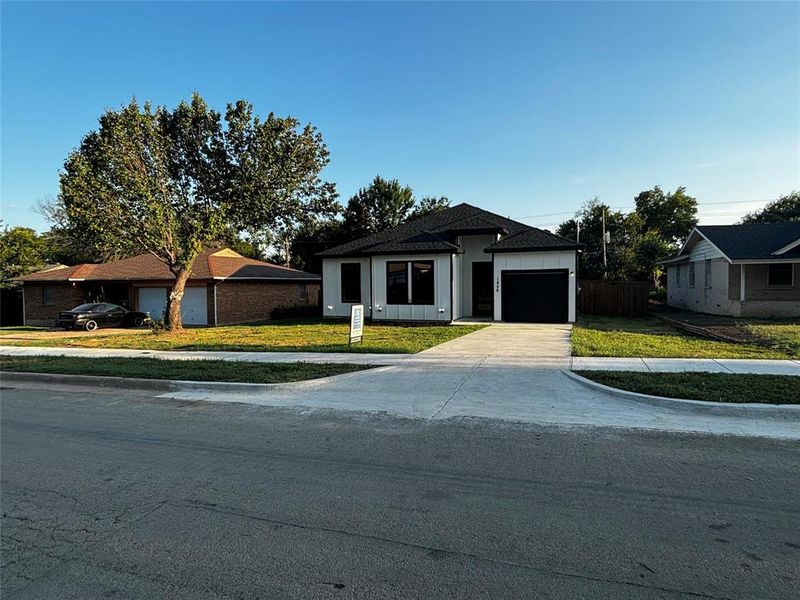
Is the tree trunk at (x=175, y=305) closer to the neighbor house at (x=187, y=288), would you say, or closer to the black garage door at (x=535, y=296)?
the neighbor house at (x=187, y=288)

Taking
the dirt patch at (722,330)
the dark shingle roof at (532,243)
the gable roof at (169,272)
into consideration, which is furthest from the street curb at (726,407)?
the gable roof at (169,272)

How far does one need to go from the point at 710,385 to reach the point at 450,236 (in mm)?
14777

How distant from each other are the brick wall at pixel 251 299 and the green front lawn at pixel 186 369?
12641 millimetres

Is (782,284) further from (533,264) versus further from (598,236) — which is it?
(598,236)

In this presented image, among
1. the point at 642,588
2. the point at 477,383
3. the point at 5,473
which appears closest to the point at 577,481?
the point at 642,588

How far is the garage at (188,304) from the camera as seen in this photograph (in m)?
25.7

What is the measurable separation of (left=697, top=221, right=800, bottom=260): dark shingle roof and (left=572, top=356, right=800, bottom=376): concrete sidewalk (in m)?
13.4

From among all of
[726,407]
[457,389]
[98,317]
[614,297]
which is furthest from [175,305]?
[614,297]

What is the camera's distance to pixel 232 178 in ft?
68.2

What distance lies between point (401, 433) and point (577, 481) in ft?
7.67

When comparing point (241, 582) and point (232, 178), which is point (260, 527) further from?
point (232, 178)

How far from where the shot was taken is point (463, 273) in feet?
74.8

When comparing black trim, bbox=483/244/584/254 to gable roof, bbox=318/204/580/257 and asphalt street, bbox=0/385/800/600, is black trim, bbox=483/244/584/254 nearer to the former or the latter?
gable roof, bbox=318/204/580/257

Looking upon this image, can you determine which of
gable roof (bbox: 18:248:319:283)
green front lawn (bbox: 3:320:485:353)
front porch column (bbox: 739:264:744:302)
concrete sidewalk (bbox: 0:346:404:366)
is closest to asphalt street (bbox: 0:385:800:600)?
concrete sidewalk (bbox: 0:346:404:366)
